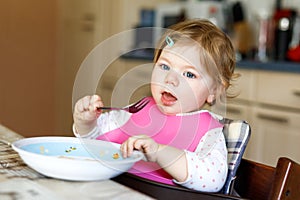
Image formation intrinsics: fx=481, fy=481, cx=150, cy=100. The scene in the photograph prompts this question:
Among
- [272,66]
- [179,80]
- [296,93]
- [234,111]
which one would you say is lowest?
[234,111]

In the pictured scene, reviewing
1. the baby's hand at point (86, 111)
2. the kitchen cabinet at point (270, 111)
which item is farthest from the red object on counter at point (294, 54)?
the baby's hand at point (86, 111)

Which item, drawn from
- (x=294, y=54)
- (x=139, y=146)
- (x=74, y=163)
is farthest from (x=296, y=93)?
(x=74, y=163)

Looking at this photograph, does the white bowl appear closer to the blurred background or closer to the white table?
the white table

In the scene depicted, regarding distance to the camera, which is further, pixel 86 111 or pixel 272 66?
pixel 272 66

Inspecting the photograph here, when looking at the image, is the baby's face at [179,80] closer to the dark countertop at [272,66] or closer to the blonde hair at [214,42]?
the blonde hair at [214,42]

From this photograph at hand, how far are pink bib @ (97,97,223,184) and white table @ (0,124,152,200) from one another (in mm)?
354

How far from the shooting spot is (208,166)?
0.92 m

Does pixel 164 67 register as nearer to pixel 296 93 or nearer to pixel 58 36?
pixel 296 93

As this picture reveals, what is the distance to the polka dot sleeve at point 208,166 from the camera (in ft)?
2.93

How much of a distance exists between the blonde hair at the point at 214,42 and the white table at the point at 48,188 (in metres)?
0.45

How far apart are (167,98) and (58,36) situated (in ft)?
10.0

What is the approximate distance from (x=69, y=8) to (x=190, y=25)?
2830 millimetres

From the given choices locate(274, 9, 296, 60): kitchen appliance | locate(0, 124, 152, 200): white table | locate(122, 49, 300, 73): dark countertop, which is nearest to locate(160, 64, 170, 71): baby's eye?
locate(0, 124, 152, 200): white table

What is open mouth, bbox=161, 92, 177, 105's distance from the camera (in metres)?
1.05
